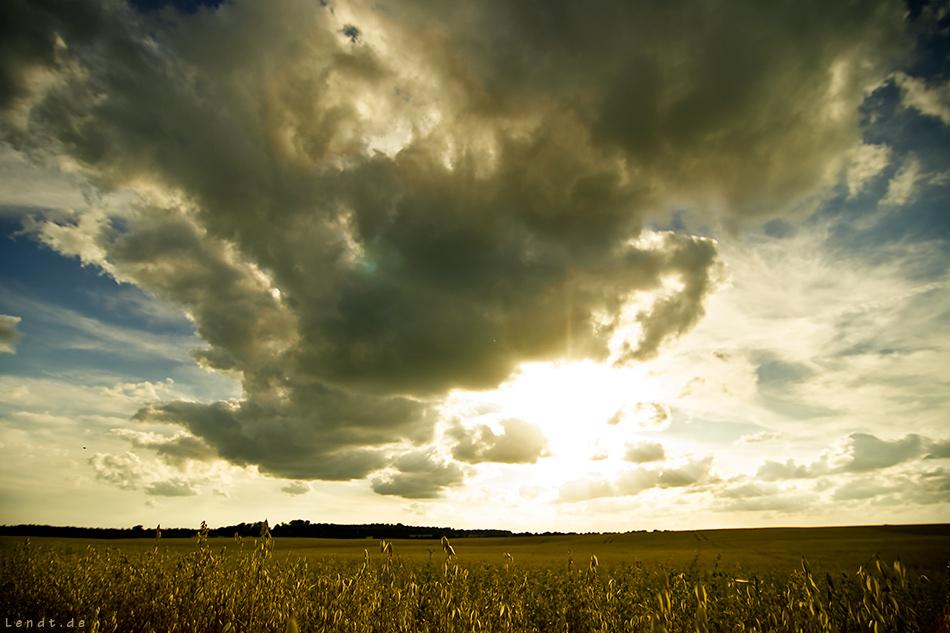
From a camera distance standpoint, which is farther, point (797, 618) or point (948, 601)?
point (797, 618)

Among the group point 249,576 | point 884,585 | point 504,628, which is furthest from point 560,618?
point 884,585

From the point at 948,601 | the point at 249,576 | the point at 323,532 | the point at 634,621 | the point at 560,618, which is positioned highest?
the point at 948,601

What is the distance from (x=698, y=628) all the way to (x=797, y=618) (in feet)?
8.15

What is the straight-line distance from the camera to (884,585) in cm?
303

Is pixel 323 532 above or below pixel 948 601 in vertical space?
below

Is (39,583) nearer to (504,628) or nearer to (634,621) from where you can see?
(504,628)

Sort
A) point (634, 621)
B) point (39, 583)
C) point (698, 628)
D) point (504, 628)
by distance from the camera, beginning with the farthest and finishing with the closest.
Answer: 1. point (39, 583)
2. point (634, 621)
3. point (504, 628)
4. point (698, 628)

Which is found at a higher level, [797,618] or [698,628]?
[698,628]

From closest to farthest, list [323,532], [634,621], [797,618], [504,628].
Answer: [797,618]
[504,628]
[634,621]
[323,532]

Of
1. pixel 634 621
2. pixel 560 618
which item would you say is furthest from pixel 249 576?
pixel 560 618

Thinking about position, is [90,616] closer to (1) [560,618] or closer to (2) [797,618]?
(1) [560,618]

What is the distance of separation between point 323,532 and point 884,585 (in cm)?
10564

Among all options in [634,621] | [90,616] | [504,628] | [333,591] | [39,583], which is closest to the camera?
A: [504,628]

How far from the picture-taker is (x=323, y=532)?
9375 centimetres
